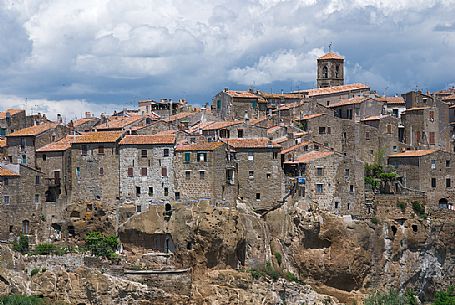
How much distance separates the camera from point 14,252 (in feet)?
289

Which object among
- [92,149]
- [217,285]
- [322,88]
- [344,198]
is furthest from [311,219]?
[322,88]

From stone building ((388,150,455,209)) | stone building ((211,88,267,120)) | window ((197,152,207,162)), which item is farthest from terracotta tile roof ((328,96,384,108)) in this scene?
window ((197,152,207,162))

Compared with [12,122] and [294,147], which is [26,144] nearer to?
[12,122]

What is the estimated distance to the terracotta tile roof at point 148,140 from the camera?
300 feet

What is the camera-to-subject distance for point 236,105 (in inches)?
4286

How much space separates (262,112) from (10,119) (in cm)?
2445

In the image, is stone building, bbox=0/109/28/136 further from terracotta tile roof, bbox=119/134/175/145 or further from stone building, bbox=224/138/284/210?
stone building, bbox=224/138/284/210

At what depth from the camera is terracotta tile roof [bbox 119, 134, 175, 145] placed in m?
91.4

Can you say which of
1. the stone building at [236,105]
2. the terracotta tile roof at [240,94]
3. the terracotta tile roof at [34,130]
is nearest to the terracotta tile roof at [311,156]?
the stone building at [236,105]

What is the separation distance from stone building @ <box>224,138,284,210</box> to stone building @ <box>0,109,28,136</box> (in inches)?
958

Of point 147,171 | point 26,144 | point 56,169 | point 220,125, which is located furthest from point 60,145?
point 220,125

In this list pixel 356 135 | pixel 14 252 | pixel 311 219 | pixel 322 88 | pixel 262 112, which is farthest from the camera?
pixel 322 88

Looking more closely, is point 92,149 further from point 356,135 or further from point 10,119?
point 356,135

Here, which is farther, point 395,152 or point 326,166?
point 395,152
